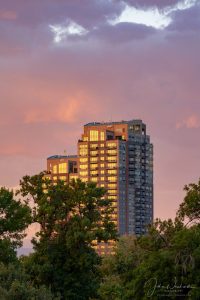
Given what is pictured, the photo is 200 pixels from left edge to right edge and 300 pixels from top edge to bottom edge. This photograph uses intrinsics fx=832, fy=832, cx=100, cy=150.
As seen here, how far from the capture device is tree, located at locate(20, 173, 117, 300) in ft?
220

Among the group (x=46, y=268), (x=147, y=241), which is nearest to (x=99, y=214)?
(x=46, y=268)

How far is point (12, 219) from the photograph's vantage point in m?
68.6

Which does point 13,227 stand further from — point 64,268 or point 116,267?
point 116,267

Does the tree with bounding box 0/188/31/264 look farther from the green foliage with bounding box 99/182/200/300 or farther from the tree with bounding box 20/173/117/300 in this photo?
the green foliage with bounding box 99/182/200/300

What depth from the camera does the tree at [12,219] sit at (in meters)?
67.9

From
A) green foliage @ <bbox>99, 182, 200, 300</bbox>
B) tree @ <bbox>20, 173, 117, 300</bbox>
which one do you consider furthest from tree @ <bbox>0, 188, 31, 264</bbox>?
green foliage @ <bbox>99, 182, 200, 300</bbox>

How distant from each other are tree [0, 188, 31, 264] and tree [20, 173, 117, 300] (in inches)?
41.9

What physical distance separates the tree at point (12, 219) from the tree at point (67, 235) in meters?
1.06

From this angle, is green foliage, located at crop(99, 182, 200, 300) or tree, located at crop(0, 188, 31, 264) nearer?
green foliage, located at crop(99, 182, 200, 300)
